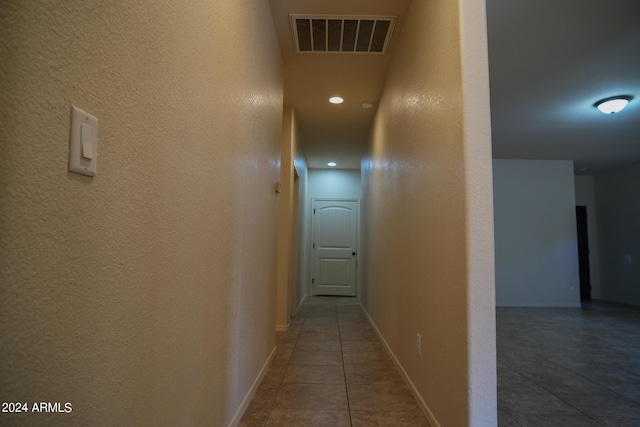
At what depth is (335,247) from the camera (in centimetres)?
690

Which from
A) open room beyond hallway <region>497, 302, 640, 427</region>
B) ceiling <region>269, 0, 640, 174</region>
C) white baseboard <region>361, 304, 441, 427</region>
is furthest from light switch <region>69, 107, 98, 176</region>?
open room beyond hallway <region>497, 302, 640, 427</region>

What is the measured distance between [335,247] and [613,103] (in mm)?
4760

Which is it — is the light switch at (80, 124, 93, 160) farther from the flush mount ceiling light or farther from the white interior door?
the white interior door

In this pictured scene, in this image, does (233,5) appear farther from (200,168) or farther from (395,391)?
(395,391)

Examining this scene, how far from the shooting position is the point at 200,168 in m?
1.21

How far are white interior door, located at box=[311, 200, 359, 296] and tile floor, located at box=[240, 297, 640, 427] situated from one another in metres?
2.51

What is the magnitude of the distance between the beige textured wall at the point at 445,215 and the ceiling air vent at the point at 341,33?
0.21 meters

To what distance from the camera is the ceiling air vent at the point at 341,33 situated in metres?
2.48

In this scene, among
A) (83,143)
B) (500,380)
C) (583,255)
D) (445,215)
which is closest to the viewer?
(83,143)

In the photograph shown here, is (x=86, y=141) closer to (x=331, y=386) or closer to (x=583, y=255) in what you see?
(x=331, y=386)

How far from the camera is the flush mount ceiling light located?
3719 mm

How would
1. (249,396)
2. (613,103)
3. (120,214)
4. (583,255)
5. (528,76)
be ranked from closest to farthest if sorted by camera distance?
(120,214) < (249,396) < (528,76) < (613,103) < (583,255)

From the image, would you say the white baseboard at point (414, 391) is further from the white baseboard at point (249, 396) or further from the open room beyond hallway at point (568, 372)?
the white baseboard at point (249, 396)

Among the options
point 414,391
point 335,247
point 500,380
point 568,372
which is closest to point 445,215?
point 414,391
